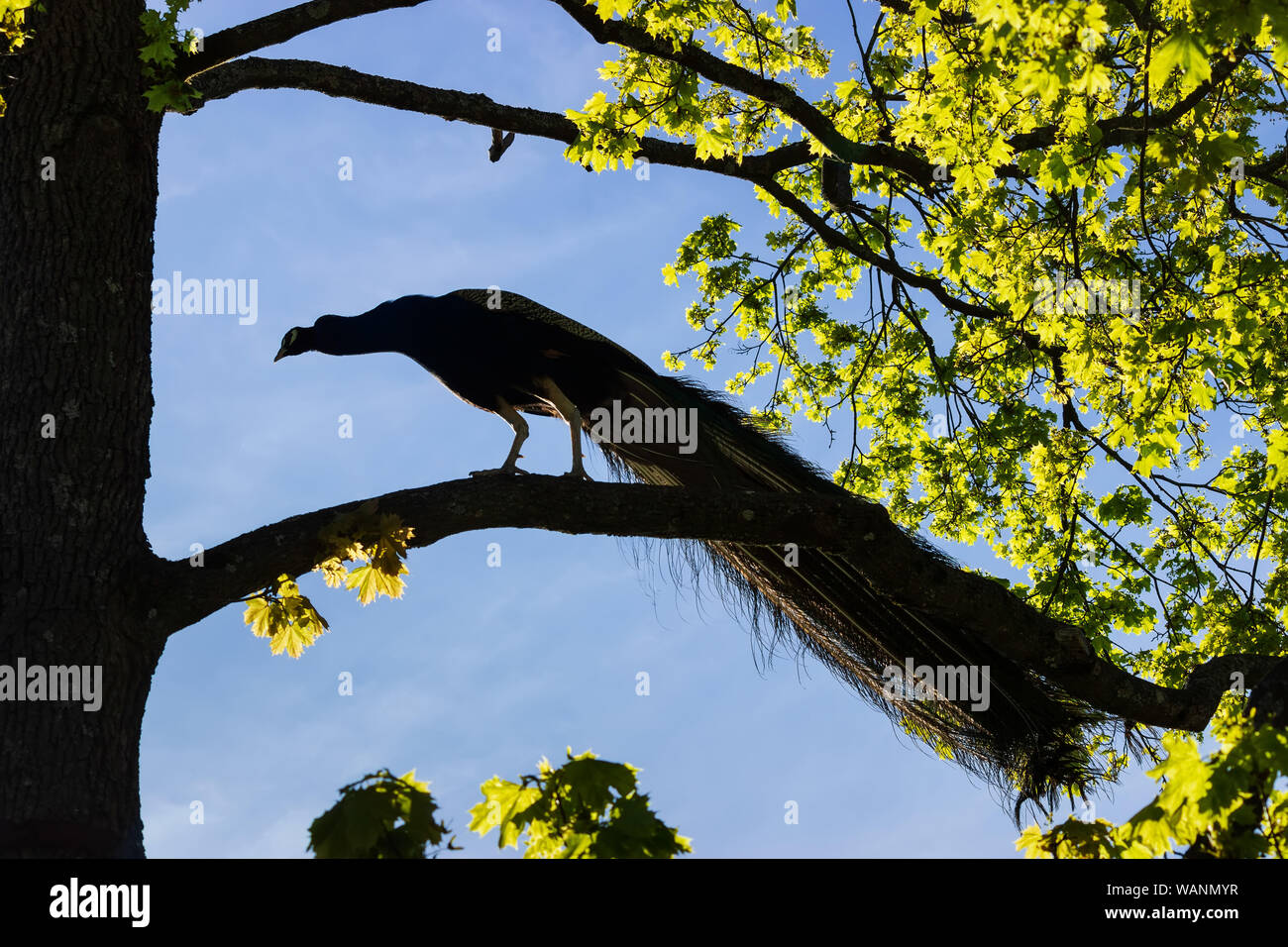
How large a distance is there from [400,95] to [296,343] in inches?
70.1

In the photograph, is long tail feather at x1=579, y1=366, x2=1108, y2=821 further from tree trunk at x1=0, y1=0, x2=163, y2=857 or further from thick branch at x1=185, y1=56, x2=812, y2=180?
tree trunk at x1=0, y1=0, x2=163, y2=857

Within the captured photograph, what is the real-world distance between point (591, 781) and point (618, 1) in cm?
450

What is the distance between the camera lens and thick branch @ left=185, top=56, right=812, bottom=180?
21.2 ft

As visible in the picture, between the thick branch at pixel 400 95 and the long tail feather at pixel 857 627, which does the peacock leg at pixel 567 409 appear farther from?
the thick branch at pixel 400 95

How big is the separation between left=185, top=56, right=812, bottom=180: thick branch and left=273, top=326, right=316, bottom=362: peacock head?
4.92 ft

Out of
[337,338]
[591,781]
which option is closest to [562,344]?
[337,338]

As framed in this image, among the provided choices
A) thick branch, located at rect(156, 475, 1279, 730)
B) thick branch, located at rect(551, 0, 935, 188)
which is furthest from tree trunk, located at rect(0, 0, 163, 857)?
thick branch, located at rect(551, 0, 935, 188)

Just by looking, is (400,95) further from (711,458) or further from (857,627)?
(857,627)

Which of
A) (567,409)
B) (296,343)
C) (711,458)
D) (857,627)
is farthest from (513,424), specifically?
(857,627)

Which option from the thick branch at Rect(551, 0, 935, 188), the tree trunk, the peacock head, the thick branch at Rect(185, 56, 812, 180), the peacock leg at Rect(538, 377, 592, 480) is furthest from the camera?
the peacock head

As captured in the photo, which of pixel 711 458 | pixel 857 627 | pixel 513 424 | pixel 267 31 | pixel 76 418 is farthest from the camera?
pixel 513 424

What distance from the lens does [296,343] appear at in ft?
23.3
